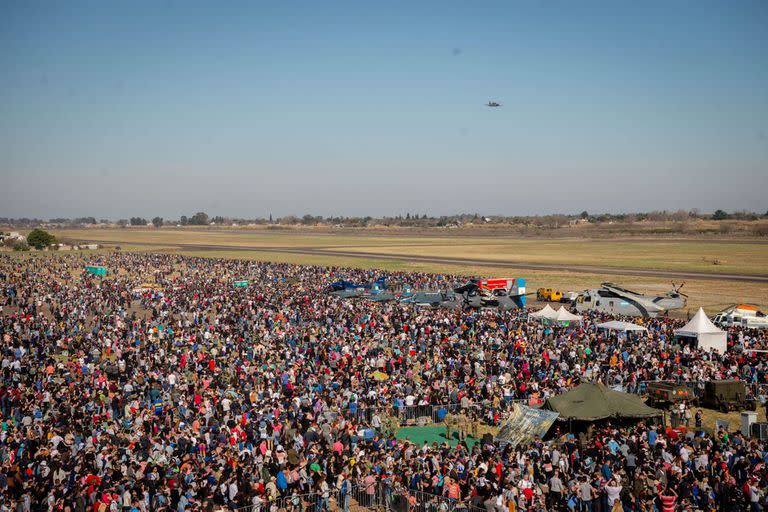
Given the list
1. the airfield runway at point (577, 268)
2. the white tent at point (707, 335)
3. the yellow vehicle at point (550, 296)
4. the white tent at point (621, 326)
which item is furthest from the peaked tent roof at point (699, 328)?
the airfield runway at point (577, 268)

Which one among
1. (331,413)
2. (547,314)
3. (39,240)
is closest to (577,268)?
(547,314)

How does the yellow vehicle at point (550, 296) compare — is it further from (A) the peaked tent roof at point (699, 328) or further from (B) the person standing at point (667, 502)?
(B) the person standing at point (667, 502)

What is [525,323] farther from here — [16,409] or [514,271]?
[514,271]

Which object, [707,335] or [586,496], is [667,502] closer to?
[586,496]

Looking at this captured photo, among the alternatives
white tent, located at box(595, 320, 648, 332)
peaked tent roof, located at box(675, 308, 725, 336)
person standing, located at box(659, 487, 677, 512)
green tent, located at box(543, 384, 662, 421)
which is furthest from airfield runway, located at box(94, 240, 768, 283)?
person standing, located at box(659, 487, 677, 512)

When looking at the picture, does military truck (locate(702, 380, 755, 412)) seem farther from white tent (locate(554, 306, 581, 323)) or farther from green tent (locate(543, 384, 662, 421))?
white tent (locate(554, 306, 581, 323))

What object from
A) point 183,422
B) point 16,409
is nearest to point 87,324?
point 16,409
